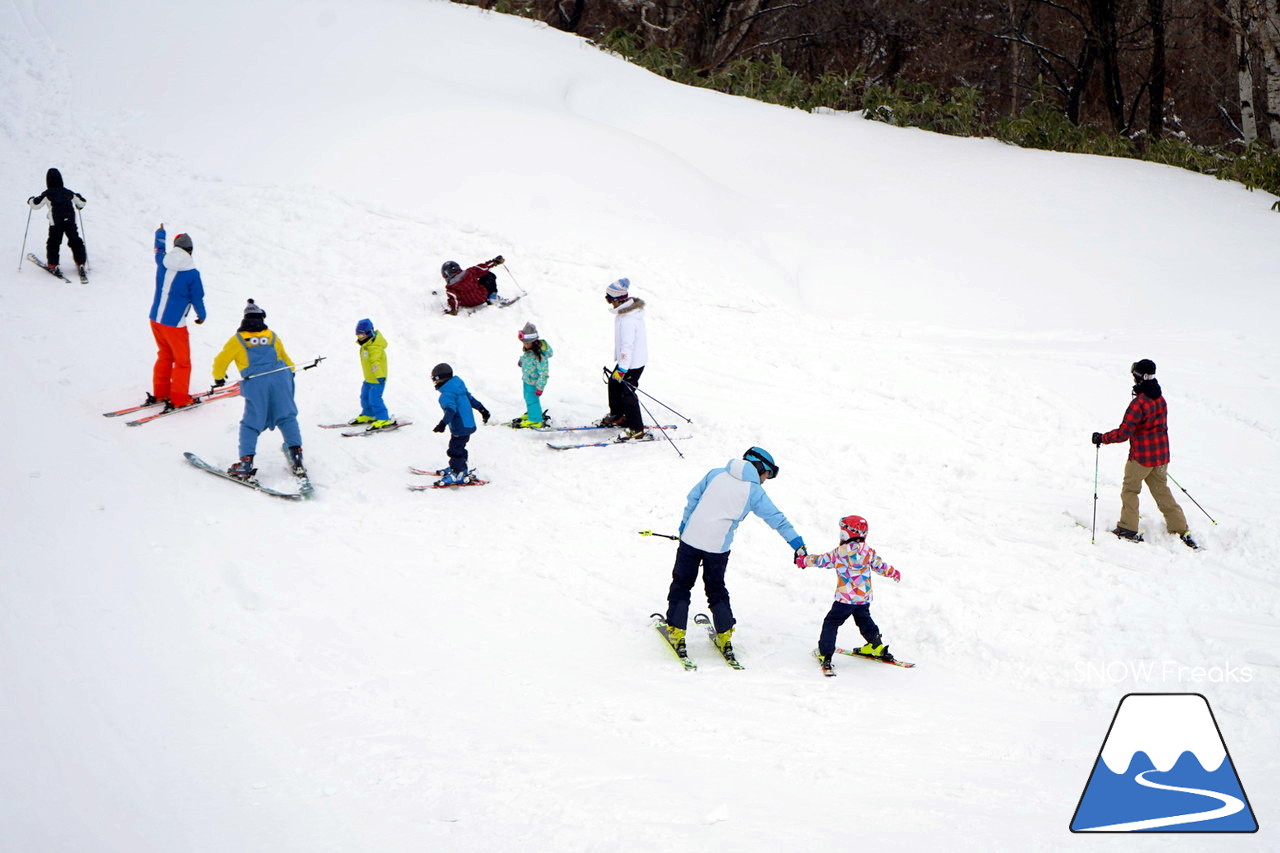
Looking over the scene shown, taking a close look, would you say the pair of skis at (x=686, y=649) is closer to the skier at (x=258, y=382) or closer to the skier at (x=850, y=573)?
the skier at (x=850, y=573)

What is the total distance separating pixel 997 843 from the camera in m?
4.24

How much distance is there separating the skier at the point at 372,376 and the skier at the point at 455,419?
3.81ft

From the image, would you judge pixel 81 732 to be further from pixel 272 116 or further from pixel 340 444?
pixel 272 116

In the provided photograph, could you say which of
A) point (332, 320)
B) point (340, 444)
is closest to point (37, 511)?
point (340, 444)

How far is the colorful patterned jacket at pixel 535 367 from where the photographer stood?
31.4ft

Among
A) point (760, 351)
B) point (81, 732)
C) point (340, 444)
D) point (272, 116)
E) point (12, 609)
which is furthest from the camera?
point (272, 116)

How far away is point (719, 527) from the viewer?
592 cm

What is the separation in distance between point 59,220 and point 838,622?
36.0 ft

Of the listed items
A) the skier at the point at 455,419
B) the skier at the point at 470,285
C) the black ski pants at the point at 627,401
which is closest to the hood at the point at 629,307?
the black ski pants at the point at 627,401

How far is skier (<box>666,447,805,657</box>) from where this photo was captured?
5887mm

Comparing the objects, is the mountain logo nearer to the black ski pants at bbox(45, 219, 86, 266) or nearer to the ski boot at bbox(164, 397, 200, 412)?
the ski boot at bbox(164, 397, 200, 412)

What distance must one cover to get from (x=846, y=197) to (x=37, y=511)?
1328cm

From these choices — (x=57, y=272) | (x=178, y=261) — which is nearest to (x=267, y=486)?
(x=178, y=261)

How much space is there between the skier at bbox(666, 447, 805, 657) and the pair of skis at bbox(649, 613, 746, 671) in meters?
0.03
